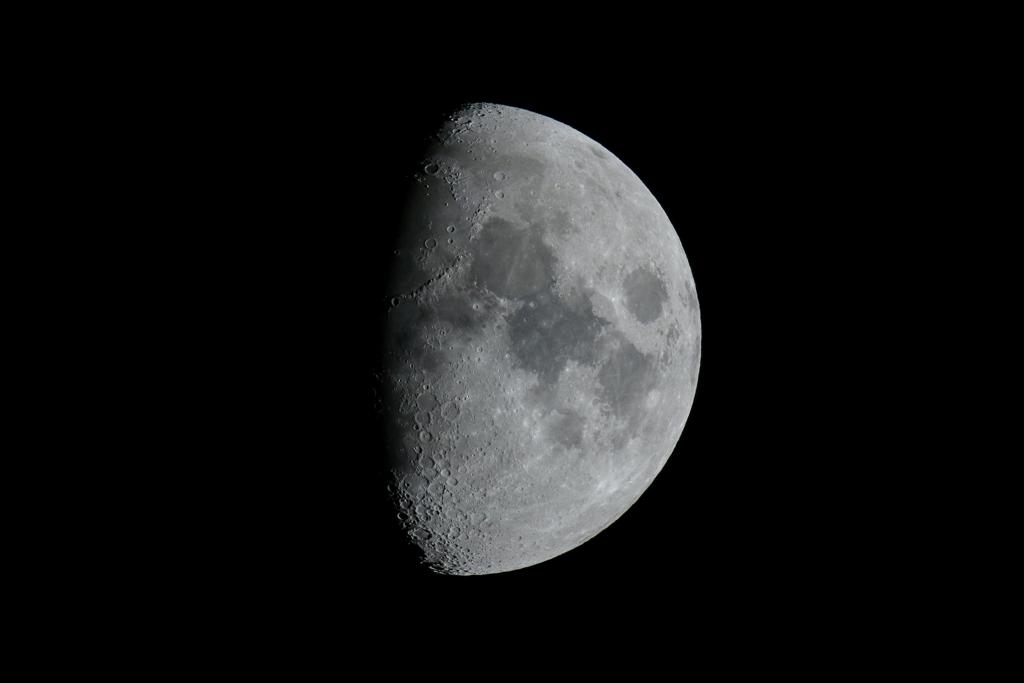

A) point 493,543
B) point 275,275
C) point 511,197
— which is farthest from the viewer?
point 493,543

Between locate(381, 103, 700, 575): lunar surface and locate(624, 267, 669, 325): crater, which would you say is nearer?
locate(381, 103, 700, 575): lunar surface

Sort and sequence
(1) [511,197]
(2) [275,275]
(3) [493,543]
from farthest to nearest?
1. (3) [493,543]
2. (1) [511,197]
3. (2) [275,275]

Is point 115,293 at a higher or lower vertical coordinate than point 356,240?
lower

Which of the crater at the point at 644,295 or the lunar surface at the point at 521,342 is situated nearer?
the lunar surface at the point at 521,342

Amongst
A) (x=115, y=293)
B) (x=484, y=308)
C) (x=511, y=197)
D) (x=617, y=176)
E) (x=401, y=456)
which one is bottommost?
(x=401, y=456)

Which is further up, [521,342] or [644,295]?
[644,295]

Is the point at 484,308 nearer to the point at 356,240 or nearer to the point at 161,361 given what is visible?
the point at 356,240

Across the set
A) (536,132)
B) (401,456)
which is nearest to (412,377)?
(401,456)

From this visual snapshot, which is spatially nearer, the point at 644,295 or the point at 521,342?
the point at 521,342
